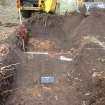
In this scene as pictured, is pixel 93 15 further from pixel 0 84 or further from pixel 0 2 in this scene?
pixel 0 2

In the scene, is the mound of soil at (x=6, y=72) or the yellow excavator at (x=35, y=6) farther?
the yellow excavator at (x=35, y=6)

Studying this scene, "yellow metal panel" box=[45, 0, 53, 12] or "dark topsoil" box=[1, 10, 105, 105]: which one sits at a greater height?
"yellow metal panel" box=[45, 0, 53, 12]

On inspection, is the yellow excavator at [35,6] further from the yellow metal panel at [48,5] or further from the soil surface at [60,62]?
the soil surface at [60,62]

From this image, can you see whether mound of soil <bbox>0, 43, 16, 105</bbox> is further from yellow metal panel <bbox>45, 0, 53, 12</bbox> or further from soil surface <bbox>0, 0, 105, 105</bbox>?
yellow metal panel <bbox>45, 0, 53, 12</bbox>

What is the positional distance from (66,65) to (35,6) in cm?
588

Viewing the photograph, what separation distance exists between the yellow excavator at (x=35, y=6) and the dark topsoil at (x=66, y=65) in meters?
0.43

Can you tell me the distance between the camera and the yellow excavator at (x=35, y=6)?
14.5 meters

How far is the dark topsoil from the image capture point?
8.65 m

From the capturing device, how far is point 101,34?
42.0ft

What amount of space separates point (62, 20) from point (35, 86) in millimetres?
5399

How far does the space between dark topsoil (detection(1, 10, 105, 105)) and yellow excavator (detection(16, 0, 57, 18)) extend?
A: 43 centimetres

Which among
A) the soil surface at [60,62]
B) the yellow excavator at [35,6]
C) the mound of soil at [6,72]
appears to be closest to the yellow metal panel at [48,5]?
the yellow excavator at [35,6]

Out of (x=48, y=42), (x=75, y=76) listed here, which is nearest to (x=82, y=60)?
(x=75, y=76)

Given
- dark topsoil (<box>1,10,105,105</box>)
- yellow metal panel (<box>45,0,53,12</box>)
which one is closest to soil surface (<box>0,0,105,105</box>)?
dark topsoil (<box>1,10,105,105</box>)
